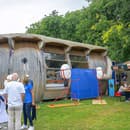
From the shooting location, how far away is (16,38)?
19531 mm

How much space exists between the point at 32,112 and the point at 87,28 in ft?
67.6

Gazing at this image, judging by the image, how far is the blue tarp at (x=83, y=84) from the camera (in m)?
20.8

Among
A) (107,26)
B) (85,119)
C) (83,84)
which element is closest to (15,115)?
(85,119)

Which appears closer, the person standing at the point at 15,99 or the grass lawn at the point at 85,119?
the person standing at the point at 15,99

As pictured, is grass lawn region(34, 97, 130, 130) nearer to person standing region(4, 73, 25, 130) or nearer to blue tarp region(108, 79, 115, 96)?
person standing region(4, 73, 25, 130)

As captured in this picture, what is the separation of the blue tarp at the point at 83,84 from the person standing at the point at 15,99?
10840 mm

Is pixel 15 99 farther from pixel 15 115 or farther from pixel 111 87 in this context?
pixel 111 87

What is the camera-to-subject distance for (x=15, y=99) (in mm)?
9852

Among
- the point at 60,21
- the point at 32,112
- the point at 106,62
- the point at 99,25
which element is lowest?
the point at 32,112

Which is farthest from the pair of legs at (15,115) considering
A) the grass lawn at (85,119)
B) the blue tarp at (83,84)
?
the blue tarp at (83,84)

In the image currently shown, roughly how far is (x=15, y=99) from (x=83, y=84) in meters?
11.7

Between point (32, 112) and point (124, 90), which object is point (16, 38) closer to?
point (124, 90)

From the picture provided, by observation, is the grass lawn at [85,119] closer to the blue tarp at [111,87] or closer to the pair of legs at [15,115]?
the pair of legs at [15,115]

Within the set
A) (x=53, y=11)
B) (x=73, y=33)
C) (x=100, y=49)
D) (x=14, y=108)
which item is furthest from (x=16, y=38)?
(x=53, y=11)
